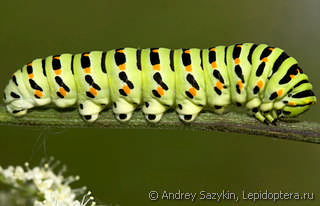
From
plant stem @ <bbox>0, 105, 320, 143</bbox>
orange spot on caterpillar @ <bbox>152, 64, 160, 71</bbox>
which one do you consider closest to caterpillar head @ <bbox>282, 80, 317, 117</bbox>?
plant stem @ <bbox>0, 105, 320, 143</bbox>

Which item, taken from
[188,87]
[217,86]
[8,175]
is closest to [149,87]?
[188,87]

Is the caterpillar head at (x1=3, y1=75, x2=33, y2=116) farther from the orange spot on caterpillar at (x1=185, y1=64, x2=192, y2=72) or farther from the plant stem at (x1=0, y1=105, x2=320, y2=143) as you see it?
the orange spot on caterpillar at (x1=185, y1=64, x2=192, y2=72)

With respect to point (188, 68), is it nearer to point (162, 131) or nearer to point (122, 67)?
point (122, 67)

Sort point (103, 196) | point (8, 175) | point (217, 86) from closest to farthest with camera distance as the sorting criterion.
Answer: point (8, 175)
point (217, 86)
point (103, 196)

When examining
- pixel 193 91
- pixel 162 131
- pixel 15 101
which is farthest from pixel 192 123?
pixel 162 131

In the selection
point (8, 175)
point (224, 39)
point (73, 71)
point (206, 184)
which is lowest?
point (8, 175)

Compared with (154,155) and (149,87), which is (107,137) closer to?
(154,155)

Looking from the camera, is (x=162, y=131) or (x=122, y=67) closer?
(x=122, y=67)
